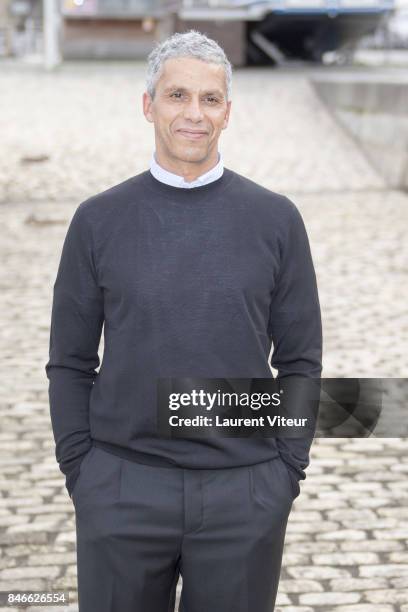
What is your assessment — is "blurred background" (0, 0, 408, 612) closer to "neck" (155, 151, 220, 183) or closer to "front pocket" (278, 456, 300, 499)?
"front pocket" (278, 456, 300, 499)

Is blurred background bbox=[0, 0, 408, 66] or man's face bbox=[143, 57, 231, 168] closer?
man's face bbox=[143, 57, 231, 168]

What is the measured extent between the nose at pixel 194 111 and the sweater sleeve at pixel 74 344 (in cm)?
37

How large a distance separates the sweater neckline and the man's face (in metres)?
0.06

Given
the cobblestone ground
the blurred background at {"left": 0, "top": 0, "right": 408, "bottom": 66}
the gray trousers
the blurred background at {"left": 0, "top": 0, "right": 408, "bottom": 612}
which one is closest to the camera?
the gray trousers

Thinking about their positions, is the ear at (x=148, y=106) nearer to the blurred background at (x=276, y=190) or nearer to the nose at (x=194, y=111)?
the nose at (x=194, y=111)

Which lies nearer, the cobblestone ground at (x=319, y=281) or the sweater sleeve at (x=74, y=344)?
the sweater sleeve at (x=74, y=344)

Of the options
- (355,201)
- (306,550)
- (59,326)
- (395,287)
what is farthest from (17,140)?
(59,326)

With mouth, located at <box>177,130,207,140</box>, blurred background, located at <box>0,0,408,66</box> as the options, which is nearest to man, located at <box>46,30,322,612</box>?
mouth, located at <box>177,130,207,140</box>

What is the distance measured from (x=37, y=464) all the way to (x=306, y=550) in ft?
5.76

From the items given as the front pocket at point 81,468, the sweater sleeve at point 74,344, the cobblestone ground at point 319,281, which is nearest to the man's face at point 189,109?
the sweater sleeve at point 74,344

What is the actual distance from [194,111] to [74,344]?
2.29 ft

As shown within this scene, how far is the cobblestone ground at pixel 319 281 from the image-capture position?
461cm

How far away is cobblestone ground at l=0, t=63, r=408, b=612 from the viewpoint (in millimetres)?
4613

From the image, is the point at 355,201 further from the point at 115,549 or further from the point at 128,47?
the point at 128,47
